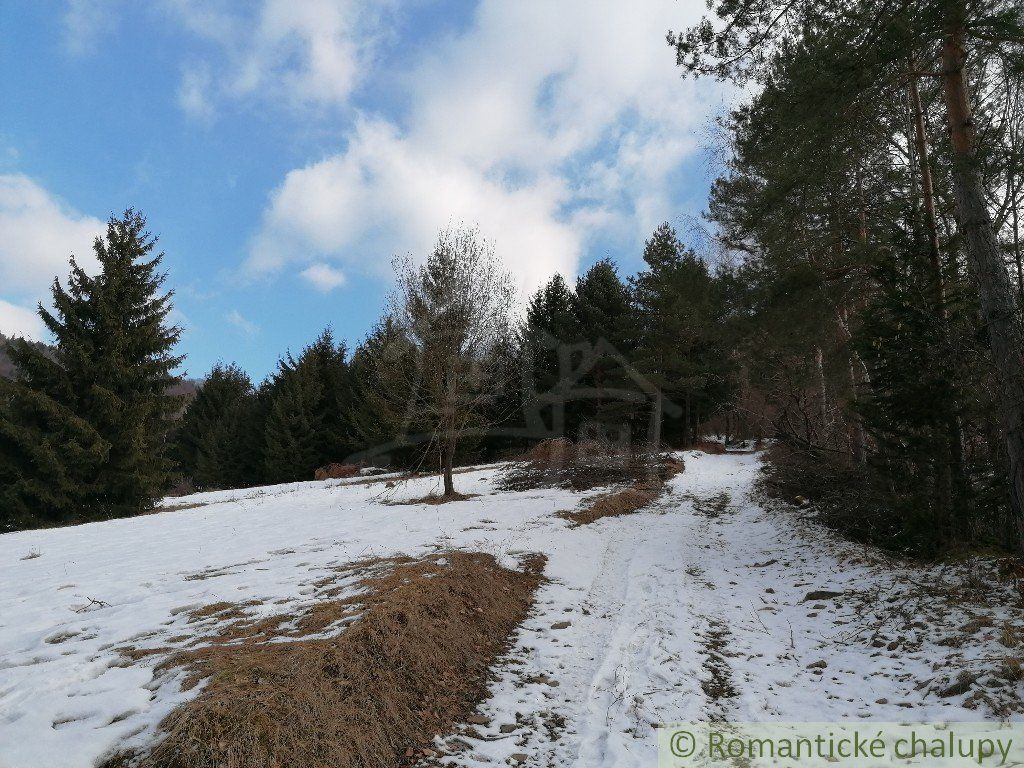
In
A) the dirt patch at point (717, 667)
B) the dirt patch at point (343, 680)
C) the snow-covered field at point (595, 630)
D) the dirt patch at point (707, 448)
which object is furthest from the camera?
the dirt patch at point (707, 448)

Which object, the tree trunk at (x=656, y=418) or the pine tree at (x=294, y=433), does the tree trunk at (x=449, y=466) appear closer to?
the tree trunk at (x=656, y=418)

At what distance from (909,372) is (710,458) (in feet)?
71.6

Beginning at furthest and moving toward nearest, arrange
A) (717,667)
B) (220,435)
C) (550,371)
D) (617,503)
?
(220,435), (550,371), (617,503), (717,667)

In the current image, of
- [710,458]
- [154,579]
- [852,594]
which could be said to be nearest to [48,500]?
[154,579]

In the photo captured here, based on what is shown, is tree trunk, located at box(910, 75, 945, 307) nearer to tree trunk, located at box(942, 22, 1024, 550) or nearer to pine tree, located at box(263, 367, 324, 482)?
tree trunk, located at box(942, 22, 1024, 550)

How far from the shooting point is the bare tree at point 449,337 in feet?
45.3

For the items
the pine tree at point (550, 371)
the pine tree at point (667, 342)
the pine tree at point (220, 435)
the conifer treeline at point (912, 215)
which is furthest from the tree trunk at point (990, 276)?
the pine tree at point (220, 435)

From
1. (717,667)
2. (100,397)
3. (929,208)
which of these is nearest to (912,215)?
(929,208)

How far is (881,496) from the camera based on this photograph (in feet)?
24.2

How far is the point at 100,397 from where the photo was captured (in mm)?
16219

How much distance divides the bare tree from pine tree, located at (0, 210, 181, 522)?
10.2m

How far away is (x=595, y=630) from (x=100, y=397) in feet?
58.8

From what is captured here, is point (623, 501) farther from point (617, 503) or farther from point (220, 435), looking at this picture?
point (220, 435)

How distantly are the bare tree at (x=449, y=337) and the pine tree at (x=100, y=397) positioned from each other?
10.2 meters
